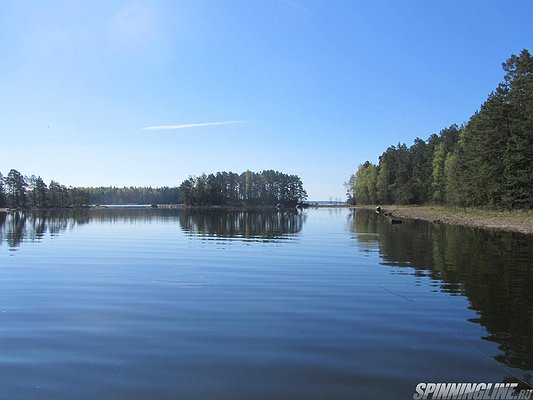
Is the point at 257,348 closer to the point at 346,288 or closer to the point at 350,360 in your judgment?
the point at 350,360

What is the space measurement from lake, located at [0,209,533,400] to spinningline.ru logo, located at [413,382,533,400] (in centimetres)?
22

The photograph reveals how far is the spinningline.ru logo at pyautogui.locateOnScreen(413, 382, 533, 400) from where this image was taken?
7.59 meters

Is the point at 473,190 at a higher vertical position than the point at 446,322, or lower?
higher

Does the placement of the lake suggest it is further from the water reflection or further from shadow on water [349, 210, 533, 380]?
the water reflection

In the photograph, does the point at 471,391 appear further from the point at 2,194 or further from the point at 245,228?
the point at 2,194

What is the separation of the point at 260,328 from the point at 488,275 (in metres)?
13.5

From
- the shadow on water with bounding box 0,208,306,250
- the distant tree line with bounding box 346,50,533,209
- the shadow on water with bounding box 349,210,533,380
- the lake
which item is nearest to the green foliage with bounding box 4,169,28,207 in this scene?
the shadow on water with bounding box 0,208,306,250

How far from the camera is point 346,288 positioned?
17578mm

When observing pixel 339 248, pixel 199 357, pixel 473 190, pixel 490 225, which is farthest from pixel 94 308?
pixel 473 190

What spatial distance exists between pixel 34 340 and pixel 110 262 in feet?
50.7

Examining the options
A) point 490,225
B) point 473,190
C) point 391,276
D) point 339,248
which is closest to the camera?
point 391,276

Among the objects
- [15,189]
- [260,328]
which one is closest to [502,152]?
[260,328]

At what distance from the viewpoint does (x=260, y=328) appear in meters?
11.8

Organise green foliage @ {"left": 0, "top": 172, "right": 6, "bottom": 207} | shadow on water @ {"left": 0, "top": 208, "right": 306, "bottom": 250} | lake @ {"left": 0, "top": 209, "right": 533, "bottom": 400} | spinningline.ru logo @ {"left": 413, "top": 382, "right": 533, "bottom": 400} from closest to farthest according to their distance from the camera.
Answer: spinningline.ru logo @ {"left": 413, "top": 382, "right": 533, "bottom": 400}
lake @ {"left": 0, "top": 209, "right": 533, "bottom": 400}
shadow on water @ {"left": 0, "top": 208, "right": 306, "bottom": 250}
green foliage @ {"left": 0, "top": 172, "right": 6, "bottom": 207}
